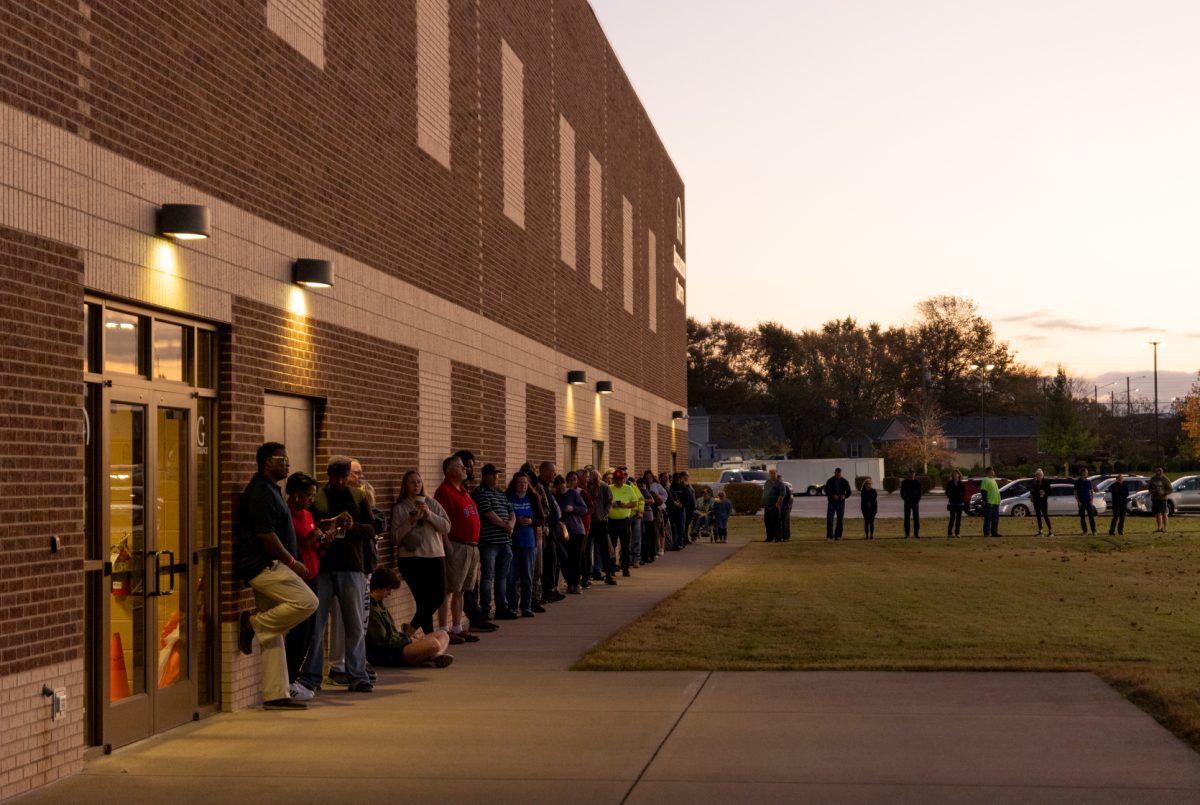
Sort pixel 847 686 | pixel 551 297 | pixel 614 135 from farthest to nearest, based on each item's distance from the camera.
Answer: pixel 614 135 < pixel 551 297 < pixel 847 686

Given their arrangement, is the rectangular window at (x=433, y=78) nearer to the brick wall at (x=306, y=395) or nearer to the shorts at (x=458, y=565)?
the brick wall at (x=306, y=395)

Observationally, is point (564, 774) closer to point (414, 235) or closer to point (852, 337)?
point (414, 235)

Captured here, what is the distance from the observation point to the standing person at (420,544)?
14422 millimetres

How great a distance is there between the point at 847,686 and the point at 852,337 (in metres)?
114

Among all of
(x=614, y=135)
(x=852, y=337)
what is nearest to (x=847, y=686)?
(x=614, y=135)

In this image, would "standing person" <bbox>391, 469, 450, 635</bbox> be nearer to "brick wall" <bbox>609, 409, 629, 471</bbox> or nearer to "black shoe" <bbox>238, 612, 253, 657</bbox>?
"black shoe" <bbox>238, 612, 253, 657</bbox>

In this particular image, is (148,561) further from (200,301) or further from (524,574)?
(524,574)

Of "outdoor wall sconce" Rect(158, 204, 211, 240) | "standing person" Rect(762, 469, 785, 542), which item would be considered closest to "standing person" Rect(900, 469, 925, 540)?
"standing person" Rect(762, 469, 785, 542)

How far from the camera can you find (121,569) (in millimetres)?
9633

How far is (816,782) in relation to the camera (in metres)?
8.25

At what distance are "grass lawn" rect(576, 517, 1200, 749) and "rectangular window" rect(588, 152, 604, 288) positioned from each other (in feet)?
20.6

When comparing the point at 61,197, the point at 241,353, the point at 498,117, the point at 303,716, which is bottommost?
the point at 303,716

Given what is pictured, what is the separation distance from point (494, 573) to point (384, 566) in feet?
10.7

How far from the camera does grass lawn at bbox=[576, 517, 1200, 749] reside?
1323 cm
